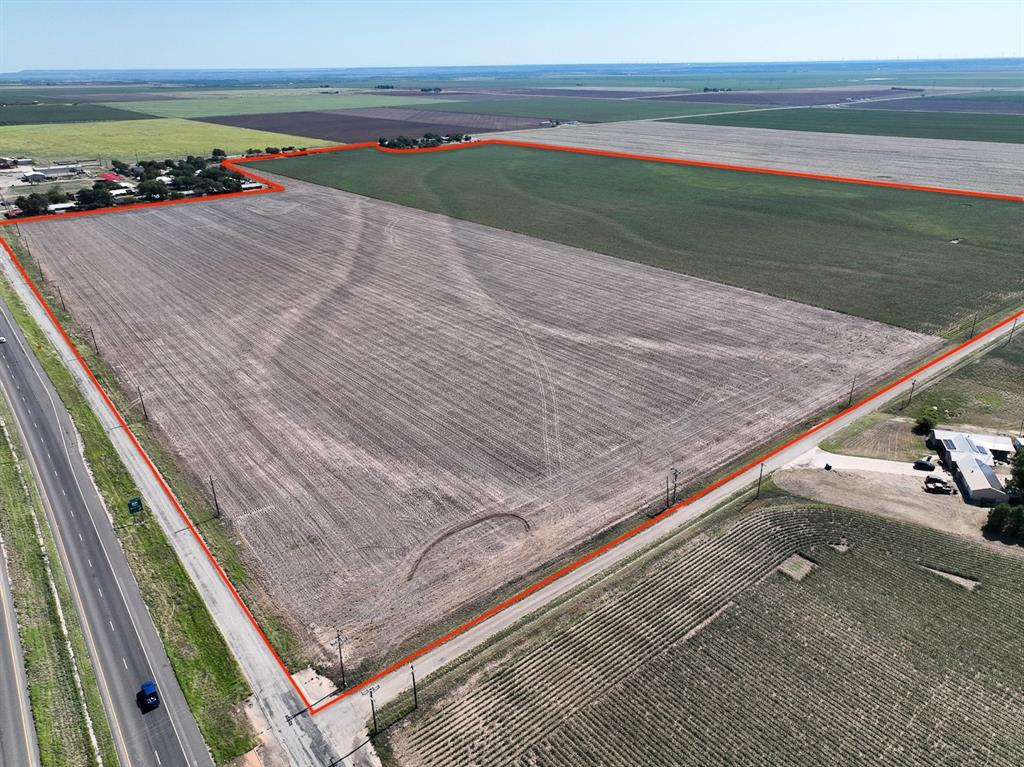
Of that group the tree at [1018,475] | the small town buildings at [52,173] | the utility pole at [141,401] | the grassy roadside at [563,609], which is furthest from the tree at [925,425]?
the small town buildings at [52,173]

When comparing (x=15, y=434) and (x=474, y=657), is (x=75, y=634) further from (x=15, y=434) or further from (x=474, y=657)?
(x=15, y=434)

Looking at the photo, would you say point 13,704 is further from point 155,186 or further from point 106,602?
point 155,186

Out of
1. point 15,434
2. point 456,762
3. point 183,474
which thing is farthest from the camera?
point 15,434

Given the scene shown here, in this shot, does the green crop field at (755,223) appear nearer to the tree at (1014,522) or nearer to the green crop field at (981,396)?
the green crop field at (981,396)

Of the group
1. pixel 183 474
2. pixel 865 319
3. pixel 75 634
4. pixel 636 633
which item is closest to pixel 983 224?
pixel 865 319

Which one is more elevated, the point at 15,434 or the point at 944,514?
the point at 15,434

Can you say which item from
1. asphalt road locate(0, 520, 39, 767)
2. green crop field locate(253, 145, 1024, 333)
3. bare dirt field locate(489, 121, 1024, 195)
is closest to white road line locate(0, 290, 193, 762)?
asphalt road locate(0, 520, 39, 767)
